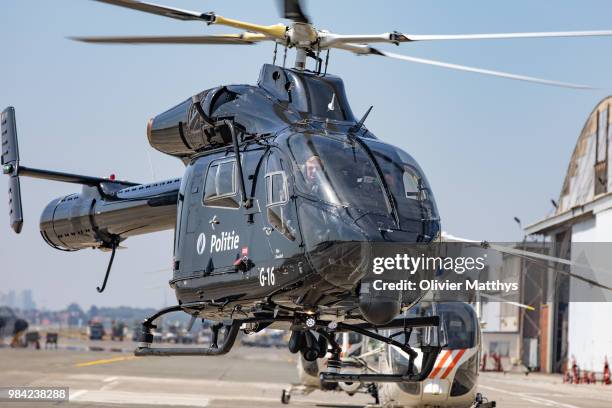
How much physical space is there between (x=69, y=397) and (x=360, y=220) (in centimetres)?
1674

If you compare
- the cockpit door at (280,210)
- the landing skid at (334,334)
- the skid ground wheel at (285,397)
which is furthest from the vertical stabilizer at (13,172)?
the skid ground wheel at (285,397)

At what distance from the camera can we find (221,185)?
1395 cm

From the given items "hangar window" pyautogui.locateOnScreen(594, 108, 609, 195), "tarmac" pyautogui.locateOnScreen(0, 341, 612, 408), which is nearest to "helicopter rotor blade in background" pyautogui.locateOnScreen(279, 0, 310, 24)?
"tarmac" pyautogui.locateOnScreen(0, 341, 612, 408)

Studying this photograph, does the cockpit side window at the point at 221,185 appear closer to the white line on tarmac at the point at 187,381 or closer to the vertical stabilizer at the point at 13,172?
the vertical stabilizer at the point at 13,172

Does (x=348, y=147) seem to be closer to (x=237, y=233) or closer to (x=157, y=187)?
(x=237, y=233)

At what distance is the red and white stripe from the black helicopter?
18.1 feet

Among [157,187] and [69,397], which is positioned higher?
[157,187]

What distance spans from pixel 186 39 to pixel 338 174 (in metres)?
2.80

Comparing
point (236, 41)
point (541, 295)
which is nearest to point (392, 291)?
point (236, 41)

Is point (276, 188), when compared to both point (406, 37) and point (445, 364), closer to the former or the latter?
point (406, 37)

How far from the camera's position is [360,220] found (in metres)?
12.1

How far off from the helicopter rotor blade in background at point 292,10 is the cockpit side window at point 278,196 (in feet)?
5.69

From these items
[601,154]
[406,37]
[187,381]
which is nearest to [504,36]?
[406,37]

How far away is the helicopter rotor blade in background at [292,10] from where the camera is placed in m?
12.5
